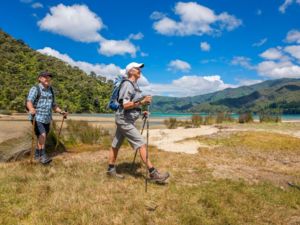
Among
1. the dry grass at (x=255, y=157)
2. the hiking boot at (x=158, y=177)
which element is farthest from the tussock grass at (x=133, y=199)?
the dry grass at (x=255, y=157)

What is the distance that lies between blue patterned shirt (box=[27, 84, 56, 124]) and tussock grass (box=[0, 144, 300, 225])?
3.98 feet

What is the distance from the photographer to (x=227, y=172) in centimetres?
715

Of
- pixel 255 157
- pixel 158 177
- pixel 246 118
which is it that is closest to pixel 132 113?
pixel 158 177

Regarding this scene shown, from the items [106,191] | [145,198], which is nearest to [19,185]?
[106,191]

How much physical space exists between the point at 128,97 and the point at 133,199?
1.99m

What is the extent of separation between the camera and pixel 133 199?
488 centimetres

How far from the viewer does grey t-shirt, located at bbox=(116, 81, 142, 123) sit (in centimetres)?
585

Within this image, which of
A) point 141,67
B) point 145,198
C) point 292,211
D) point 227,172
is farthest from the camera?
point 227,172

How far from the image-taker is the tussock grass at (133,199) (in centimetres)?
414

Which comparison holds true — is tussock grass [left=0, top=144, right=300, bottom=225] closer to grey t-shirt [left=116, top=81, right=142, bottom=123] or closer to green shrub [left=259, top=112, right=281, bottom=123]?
grey t-shirt [left=116, top=81, right=142, bottom=123]

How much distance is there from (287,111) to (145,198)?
214 metres

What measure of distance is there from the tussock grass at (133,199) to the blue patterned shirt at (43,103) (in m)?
1.21

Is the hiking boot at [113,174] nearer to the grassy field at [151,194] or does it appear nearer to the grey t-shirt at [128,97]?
the grassy field at [151,194]

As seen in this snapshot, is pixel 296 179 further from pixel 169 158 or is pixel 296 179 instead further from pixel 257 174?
pixel 169 158
